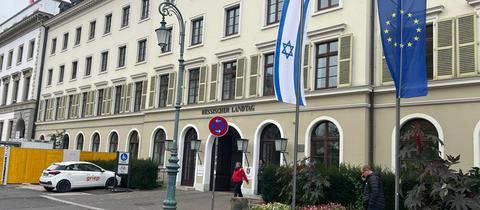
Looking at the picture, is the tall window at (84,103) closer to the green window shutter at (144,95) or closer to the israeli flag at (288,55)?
the green window shutter at (144,95)

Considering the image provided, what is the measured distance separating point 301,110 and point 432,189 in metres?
10.3

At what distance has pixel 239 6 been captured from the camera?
2397 centimetres

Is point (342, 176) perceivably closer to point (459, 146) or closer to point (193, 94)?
point (459, 146)

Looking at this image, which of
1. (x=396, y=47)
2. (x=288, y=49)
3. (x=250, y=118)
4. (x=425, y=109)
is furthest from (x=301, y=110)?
(x=396, y=47)

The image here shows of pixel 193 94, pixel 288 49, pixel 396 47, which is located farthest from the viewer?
pixel 193 94

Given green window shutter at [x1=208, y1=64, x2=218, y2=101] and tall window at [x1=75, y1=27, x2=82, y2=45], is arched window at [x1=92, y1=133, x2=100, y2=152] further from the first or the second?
green window shutter at [x1=208, y1=64, x2=218, y2=101]

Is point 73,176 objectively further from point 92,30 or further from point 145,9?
point 92,30

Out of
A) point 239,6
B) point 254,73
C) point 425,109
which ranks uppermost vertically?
point 239,6

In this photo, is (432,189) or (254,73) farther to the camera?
(254,73)

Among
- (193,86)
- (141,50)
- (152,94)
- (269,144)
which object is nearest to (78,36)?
(141,50)

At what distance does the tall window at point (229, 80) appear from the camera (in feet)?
77.2

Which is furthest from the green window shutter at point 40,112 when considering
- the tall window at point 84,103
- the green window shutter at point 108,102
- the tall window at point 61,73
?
the green window shutter at point 108,102

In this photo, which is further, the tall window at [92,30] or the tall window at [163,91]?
the tall window at [92,30]

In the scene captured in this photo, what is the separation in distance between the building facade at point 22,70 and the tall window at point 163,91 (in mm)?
19224
